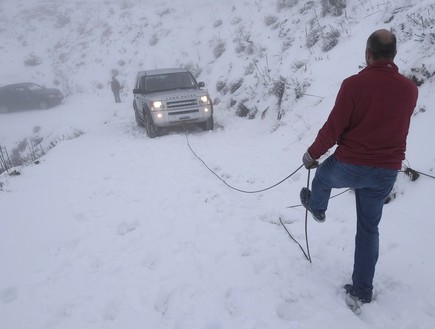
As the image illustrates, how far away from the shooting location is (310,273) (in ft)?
12.6

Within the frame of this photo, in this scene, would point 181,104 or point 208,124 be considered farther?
point 208,124

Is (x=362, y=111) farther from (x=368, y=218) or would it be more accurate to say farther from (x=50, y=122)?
(x=50, y=122)

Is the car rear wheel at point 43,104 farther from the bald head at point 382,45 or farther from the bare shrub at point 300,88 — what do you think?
the bald head at point 382,45

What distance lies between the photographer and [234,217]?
534 centimetres

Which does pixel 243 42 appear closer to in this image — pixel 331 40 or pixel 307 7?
pixel 307 7

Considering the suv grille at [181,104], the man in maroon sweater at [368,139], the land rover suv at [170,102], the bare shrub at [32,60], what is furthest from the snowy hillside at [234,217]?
the bare shrub at [32,60]

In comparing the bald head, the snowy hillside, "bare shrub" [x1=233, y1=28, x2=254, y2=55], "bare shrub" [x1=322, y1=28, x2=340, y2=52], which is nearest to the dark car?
the snowy hillside

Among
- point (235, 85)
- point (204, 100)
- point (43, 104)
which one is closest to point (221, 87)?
point (235, 85)

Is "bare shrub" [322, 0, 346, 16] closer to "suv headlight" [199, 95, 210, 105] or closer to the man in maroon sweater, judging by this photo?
"suv headlight" [199, 95, 210, 105]

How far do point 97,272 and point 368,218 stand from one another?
3171 millimetres

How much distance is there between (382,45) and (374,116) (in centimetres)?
55

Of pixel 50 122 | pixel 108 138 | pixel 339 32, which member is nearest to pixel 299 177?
pixel 339 32

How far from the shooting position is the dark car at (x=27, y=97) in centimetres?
2009

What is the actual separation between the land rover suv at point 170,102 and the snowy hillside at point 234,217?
56 cm
